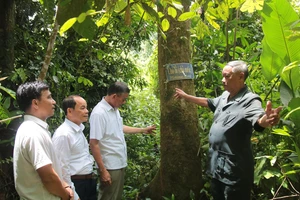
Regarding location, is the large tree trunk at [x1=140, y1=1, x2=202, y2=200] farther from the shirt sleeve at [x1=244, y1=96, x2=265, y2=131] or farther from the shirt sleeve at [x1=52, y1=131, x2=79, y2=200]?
the shirt sleeve at [x1=52, y1=131, x2=79, y2=200]

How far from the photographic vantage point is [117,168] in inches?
114

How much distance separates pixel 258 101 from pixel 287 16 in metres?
Answer: 0.81

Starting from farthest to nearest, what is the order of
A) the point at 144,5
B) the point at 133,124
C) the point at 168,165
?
the point at 133,124 → the point at 168,165 → the point at 144,5

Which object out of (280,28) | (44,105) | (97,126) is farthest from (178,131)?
(44,105)

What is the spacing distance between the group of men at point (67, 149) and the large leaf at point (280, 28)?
138 cm

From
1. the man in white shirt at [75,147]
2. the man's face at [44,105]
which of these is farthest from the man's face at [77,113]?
the man's face at [44,105]

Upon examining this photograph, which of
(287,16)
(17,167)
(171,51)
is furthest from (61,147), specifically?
(287,16)

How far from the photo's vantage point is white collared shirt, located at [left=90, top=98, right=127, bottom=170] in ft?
9.23

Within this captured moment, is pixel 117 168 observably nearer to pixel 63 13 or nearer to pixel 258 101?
pixel 258 101

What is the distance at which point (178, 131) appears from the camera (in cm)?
307

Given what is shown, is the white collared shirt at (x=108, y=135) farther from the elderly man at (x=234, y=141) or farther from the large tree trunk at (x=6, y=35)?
the large tree trunk at (x=6, y=35)

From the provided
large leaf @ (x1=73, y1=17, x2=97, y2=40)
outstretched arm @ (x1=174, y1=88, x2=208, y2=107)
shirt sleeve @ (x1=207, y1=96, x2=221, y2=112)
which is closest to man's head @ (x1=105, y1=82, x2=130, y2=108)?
outstretched arm @ (x1=174, y1=88, x2=208, y2=107)

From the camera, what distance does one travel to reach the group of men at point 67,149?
1773 mm

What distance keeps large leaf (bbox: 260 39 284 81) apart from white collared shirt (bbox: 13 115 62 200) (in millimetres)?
2046
